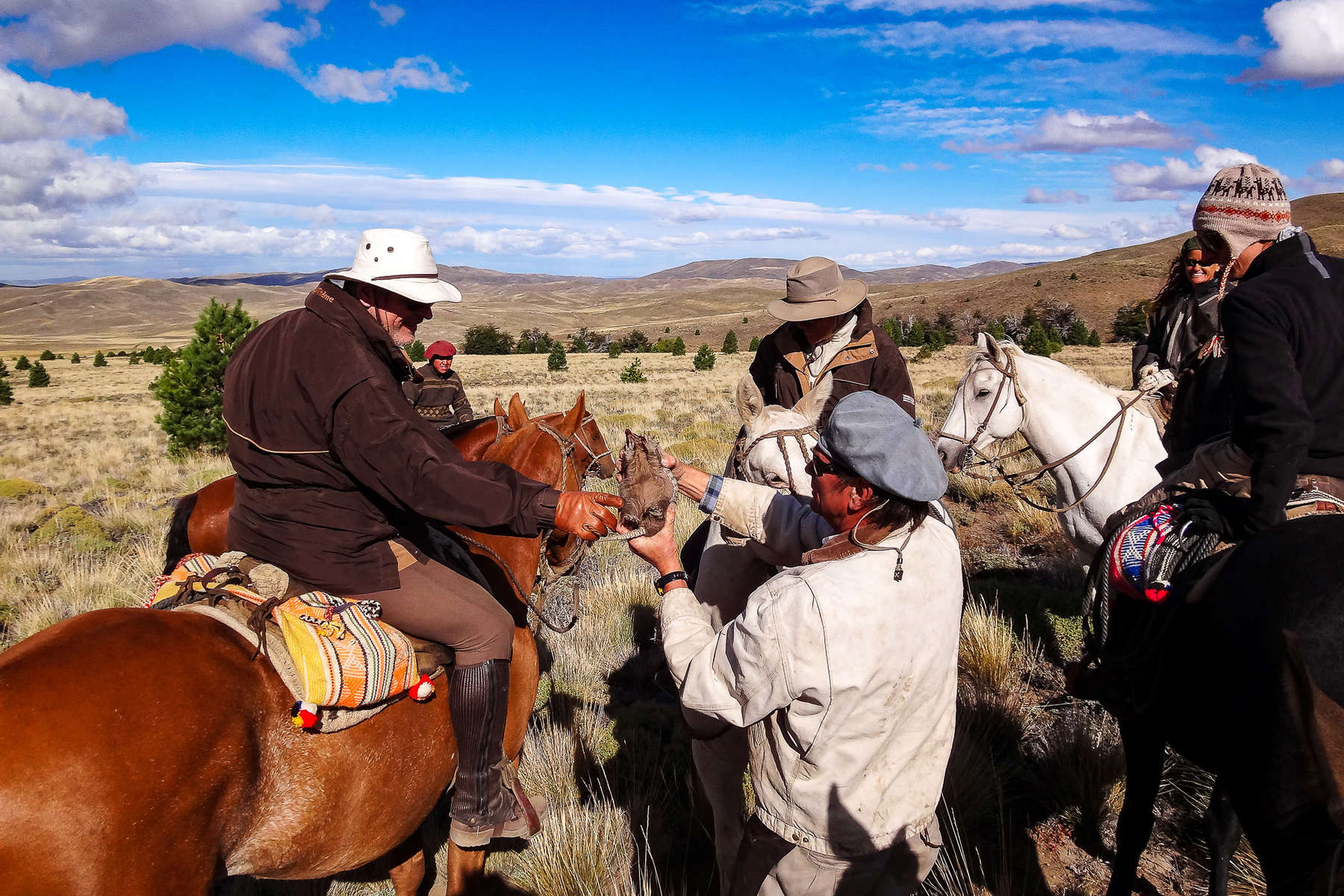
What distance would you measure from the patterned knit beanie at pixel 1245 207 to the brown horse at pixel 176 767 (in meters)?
4.02

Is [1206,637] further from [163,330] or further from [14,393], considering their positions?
[163,330]

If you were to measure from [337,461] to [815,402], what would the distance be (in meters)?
2.10

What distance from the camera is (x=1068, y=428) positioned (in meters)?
Answer: 5.38

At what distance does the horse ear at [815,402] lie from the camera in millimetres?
3465

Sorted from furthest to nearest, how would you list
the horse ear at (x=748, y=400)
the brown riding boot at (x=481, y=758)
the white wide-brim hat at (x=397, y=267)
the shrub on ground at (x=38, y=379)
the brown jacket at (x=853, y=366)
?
the shrub on ground at (x=38, y=379)
the brown jacket at (x=853, y=366)
the horse ear at (x=748, y=400)
the brown riding boot at (x=481, y=758)
the white wide-brim hat at (x=397, y=267)

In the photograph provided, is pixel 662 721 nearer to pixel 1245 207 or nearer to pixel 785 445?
pixel 785 445

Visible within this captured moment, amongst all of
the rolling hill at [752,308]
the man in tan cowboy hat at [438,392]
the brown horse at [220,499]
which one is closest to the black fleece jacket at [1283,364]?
the brown horse at [220,499]

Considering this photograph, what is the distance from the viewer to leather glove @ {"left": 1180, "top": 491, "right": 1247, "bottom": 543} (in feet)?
9.88

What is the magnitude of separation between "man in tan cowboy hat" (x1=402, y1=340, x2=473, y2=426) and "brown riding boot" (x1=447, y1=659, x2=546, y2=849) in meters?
4.54

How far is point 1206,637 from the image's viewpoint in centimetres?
284

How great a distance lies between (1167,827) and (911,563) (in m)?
3.41

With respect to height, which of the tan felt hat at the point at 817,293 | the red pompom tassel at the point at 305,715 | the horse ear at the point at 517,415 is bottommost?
the red pompom tassel at the point at 305,715

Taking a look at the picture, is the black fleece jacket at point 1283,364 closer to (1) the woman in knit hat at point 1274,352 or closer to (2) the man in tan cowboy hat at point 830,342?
(1) the woman in knit hat at point 1274,352

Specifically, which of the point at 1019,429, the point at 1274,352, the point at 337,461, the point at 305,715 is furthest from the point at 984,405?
the point at 305,715
